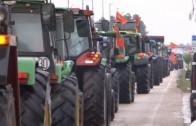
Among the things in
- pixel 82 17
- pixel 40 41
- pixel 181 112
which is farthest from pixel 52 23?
pixel 181 112

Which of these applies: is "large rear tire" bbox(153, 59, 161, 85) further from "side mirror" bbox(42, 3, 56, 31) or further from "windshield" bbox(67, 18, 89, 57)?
"side mirror" bbox(42, 3, 56, 31)

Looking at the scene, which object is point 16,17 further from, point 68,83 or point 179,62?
point 179,62

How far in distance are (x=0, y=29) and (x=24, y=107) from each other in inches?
56.6

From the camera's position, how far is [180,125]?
14938 millimetres

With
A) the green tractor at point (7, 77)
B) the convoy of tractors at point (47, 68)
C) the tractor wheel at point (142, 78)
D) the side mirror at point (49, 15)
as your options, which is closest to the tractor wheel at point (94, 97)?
the convoy of tractors at point (47, 68)

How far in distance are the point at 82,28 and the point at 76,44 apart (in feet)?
1.31

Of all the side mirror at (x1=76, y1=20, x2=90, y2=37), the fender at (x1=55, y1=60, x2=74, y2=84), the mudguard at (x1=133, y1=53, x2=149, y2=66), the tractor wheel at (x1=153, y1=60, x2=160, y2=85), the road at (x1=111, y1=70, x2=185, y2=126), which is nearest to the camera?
the fender at (x1=55, y1=60, x2=74, y2=84)

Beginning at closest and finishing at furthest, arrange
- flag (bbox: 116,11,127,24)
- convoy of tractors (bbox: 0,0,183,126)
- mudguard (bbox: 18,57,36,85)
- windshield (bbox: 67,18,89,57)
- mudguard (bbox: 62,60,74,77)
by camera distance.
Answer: convoy of tractors (bbox: 0,0,183,126)
mudguard (bbox: 18,57,36,85)
mudguard (bbox: 62,60,74,77)
windshield (bbox: 67,18,89,57)
flag (bbox: 116,11,127,24)

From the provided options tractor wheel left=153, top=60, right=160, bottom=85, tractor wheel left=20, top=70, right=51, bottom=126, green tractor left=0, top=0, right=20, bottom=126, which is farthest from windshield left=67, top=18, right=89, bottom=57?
tractor wheel left=153, top=60, right=160, bottom=85

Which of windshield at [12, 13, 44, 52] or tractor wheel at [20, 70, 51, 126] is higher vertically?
windshield at [12, 13, 44, 52]

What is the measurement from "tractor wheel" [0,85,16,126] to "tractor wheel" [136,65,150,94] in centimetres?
1912

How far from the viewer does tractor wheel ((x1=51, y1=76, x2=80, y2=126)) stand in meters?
8.54

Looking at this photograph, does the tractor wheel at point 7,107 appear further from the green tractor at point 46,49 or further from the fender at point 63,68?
the fender at point 63,68

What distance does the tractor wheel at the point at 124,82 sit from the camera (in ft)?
64.7
